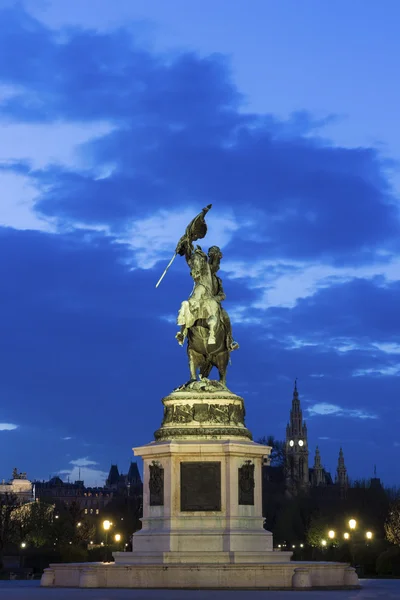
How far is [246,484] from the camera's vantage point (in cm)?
3853

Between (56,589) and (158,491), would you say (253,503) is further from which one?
(56,589)

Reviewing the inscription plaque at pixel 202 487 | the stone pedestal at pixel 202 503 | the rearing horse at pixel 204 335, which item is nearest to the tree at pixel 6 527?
the rearing horse at pixel 204 335

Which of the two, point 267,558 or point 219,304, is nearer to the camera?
point 267,558

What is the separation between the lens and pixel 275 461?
189 metres

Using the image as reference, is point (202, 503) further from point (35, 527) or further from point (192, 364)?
point (35, 527)

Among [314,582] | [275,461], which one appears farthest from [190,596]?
[275,461]

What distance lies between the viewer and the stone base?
34906 mm

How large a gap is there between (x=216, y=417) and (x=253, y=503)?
10.8 feet

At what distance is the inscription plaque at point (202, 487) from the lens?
38094mm

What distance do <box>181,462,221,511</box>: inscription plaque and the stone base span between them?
3235 millimetres

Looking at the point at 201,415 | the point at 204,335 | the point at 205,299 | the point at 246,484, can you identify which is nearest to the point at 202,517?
the point at 246,484

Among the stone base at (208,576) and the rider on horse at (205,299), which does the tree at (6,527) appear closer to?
the rider on horse at (205,299)

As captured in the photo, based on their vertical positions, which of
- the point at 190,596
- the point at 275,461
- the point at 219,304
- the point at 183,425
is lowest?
the point at 190,596

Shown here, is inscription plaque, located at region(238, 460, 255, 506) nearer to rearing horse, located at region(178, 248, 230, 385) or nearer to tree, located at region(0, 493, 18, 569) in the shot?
rearing horse, located at region(178, 248, 230, 385)
